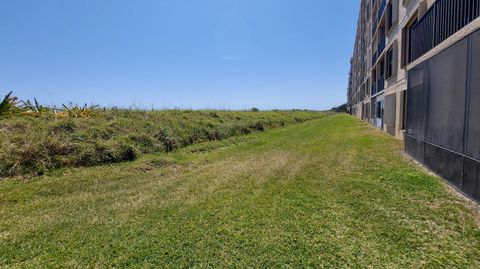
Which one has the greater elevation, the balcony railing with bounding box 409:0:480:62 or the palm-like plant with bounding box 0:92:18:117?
the balcony railing with bounding box 409:0:480:62

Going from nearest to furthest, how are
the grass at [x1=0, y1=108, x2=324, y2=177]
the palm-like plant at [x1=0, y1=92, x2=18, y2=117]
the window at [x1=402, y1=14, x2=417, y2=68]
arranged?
the grass at [x1=0, y1=108, x2=324, y2=177] → the palm-like plant at [x1=0, y1=92, x2=18, y2=117] → the window at [x1=402, y1=14, x2=417, y2=68]

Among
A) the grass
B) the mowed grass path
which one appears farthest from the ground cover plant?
the mowed grass path

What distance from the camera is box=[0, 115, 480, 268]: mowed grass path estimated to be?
3338 mm

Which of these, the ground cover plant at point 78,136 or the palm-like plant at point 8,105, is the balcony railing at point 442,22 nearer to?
the ground cover plant at point 78,136

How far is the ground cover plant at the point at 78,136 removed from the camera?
7316mm

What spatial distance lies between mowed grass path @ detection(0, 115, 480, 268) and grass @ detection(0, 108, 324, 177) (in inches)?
29.6

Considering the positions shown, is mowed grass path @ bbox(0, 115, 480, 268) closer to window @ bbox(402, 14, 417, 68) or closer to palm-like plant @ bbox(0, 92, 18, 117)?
palm-like plant @ bbox(0, 92, 18, 117)

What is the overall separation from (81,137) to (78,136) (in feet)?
0.31

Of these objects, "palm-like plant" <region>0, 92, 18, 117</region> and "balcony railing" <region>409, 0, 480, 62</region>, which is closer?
"balcony railing" <region>409, 0, 480, 62</region>

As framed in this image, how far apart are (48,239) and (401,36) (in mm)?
15993

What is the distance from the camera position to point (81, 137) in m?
9.09

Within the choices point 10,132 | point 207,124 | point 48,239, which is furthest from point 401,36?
point 10,132

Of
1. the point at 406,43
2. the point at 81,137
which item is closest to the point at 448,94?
the point at 406,43

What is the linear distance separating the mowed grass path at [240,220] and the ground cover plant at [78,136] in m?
0.73
